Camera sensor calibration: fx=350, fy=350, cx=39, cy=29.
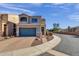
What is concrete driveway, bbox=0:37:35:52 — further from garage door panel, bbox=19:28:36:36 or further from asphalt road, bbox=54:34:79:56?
asphalt road, bbox=54:34:79:56

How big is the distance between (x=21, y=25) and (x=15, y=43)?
0.33 m

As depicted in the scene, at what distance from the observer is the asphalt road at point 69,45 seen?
5946 mm

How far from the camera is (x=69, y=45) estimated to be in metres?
6.01

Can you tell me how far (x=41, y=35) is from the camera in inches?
241

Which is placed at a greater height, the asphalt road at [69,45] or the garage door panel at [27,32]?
the garage door panel at [27,32]

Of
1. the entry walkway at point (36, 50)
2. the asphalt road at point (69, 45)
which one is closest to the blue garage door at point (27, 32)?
the entry walkway at point (36, 50)

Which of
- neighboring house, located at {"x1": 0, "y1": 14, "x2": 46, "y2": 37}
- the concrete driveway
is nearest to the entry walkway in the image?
the concrete driveway

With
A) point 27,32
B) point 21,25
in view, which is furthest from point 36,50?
point 21,25

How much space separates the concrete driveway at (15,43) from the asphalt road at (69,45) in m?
0.49

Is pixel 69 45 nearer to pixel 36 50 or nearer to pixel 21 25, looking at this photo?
pixel 36 50

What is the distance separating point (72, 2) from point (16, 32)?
111 cm

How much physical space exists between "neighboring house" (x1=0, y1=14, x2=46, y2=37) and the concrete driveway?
92 millimetres

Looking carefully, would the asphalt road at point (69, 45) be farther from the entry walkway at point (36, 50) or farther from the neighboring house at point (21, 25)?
the neighboring house at point (21, 25)

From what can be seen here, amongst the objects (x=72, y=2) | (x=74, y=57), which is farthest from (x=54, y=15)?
(x=74, y=57)
